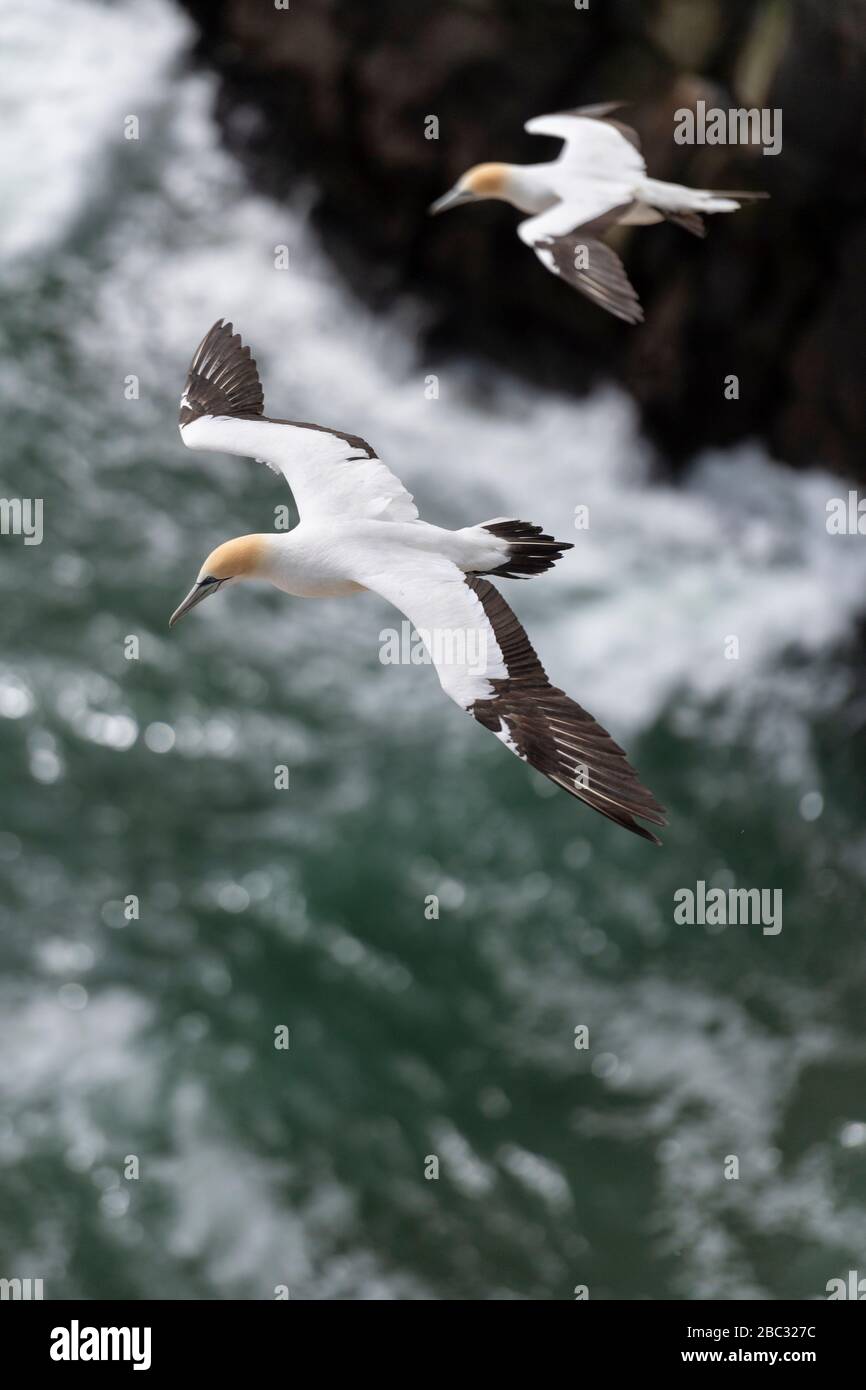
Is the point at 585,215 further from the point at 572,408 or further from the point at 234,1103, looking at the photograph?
the point at 572,408

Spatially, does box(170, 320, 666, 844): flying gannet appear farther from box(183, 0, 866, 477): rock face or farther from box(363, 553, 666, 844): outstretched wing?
box(183, 0, 866, 477): rock face

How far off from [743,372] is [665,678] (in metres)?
2.73

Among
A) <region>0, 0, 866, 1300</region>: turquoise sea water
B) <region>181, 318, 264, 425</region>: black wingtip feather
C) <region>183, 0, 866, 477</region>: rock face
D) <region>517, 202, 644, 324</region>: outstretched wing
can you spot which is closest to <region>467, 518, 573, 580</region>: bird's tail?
<region>517, 202, 644, 324</region>: outstretched wing

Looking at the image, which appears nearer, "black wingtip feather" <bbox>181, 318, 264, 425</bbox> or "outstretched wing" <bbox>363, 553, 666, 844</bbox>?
"outstretched wing" <bbox>363, 553, 666, 844</bbox>

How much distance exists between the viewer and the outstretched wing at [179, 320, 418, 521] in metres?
8.62

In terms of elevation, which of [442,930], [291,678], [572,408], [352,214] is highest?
[352,214]

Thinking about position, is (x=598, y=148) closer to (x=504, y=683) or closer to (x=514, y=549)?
(x=514, y=549)

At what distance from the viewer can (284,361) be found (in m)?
18.7

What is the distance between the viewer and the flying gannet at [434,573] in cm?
727

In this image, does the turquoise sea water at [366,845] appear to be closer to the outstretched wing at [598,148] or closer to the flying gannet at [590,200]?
the flying gannet at [590,200]

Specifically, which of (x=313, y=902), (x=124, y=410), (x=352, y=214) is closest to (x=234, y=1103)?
(x=313, y=902)

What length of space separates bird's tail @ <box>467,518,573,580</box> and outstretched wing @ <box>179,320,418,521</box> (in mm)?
507

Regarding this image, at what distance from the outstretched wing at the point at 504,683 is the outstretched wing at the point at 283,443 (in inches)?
24.0

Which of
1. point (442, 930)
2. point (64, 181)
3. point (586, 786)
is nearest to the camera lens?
point (586, 786)
